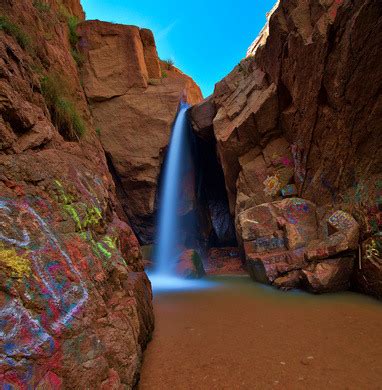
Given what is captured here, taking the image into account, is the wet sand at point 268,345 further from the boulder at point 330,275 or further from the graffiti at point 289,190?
the graffiti at point 289,190

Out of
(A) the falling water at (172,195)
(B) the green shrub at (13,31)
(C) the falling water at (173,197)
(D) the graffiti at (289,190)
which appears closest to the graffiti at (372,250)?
(D) the graffiti at (289,190)

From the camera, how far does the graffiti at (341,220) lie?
6111mm

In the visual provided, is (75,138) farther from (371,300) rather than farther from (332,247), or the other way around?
(371,300)

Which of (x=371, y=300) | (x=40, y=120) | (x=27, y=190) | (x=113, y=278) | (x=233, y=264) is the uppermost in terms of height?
(x=40, y=120)

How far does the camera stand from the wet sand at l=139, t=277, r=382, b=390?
2725mm

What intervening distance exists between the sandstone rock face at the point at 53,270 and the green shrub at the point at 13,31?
62 centimetres

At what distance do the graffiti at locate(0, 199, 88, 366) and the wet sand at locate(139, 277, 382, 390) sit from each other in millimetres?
1243

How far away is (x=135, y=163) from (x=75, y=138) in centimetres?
547

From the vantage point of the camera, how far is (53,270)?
2.50m

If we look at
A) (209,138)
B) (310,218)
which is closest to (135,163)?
(209,138)

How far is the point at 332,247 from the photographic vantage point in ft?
19.7

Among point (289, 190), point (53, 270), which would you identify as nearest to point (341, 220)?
point (289, 190)

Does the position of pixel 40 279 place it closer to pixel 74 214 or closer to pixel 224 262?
pixel 74 214

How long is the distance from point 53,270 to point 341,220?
6.26 meters
